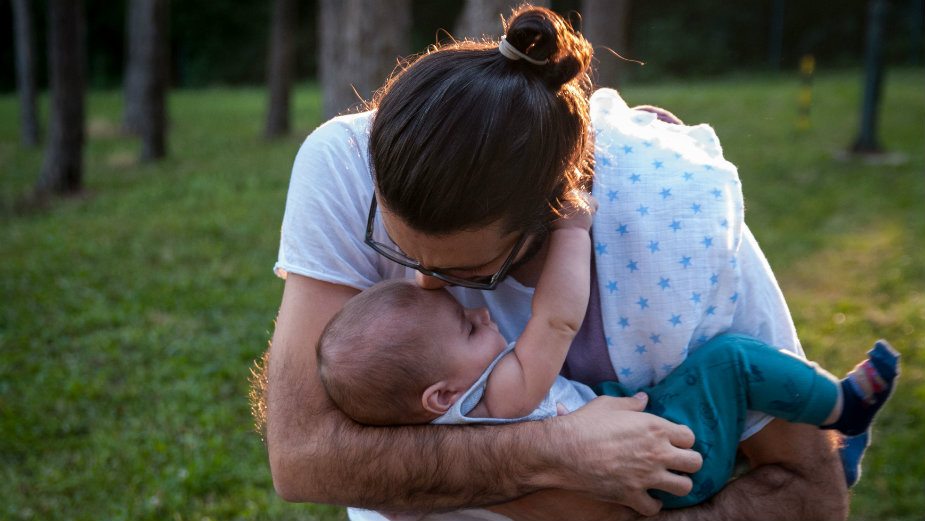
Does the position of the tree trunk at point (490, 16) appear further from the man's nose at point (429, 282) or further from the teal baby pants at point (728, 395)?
the teal baby pants at point (728, 395)

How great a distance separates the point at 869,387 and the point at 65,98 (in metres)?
8.68

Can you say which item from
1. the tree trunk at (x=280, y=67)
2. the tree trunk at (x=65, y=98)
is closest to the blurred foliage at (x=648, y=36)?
the tree trunk at (x=280, y=67)

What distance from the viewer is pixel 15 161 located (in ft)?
39.3

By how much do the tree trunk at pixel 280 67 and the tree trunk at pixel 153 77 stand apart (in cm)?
206

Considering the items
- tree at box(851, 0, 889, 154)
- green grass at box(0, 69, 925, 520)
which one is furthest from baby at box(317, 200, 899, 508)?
tree at box(851, 0, 889, 154)

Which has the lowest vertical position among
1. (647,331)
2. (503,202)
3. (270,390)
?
(270,390)

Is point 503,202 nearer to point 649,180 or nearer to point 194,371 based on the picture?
point 649,180

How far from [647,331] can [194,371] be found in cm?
342

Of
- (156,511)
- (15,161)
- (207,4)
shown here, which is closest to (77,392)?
(156,511)

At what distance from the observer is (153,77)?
11250 millimetres

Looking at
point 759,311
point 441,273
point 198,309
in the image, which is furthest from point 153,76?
point 759,311

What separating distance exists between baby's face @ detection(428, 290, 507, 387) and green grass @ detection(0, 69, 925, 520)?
1758 millimetres

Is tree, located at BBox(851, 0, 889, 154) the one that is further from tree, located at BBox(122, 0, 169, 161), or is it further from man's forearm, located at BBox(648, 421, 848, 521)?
man's forearm, located at BBox(648, 421, 848, 521)

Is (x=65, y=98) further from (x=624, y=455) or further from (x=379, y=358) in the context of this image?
(x=624, y=455)
